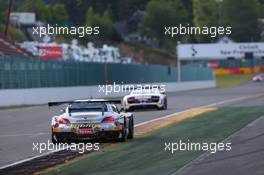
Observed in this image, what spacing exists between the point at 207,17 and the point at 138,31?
4834 centimetres

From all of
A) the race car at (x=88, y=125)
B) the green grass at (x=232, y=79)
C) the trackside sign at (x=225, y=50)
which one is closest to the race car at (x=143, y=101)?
the race car at (x=88, y=125)

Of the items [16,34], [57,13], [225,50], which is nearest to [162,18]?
[16,34]

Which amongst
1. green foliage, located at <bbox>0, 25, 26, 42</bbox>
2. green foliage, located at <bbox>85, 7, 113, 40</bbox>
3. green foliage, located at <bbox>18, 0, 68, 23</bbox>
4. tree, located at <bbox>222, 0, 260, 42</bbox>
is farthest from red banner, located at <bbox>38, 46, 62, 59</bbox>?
green foliage, located at <bbox>18, 0, 68, 23</bbox>

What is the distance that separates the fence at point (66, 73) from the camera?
54.1m

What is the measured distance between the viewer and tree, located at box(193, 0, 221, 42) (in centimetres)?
8131

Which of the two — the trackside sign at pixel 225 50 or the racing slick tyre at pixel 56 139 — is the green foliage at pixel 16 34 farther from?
the racing slick tyre at pixel 56 139

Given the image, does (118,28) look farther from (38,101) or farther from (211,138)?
(211,138)

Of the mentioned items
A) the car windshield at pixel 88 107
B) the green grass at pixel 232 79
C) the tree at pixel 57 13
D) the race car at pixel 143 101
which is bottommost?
the green grass at pixel 232 79

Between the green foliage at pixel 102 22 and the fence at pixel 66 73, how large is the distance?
22184mm

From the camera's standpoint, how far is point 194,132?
24750mm

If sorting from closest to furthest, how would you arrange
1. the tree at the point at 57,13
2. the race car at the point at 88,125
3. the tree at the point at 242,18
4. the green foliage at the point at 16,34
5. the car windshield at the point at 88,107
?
the race car at the point at 88,125 → the car windshield at the point at 88,107 → the tree at the point at 242,18 → the green foliage at the point at 16,34 → the tree at the point at 57,13

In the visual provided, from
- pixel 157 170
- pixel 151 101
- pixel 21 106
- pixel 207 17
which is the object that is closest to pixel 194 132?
pixel 157 170

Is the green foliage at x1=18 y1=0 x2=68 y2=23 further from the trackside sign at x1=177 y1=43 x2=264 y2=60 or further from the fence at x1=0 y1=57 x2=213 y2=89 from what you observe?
the trackside sign at x1=177 y1=43 x2=264 y2=60

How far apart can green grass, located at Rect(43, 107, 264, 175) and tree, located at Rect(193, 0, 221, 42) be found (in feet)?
162
